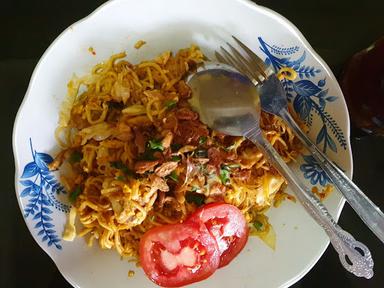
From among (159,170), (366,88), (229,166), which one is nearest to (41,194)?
(159,170)

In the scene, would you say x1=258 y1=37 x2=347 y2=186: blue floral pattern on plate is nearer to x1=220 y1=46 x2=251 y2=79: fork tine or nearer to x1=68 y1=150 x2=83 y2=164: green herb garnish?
x1=220 y1=46 x2=251 y2=79: fork tine

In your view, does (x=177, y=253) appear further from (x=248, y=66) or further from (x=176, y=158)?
(x=248, y=66)

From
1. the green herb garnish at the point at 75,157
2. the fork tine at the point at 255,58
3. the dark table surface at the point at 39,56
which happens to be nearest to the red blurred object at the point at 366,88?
the dark table surface at the point at 39,56

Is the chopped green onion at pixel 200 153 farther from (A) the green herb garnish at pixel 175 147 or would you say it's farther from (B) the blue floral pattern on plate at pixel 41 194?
(B) the blue floral pattern on plate at pixel 41 194

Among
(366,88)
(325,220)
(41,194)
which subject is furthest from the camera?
(366,88)

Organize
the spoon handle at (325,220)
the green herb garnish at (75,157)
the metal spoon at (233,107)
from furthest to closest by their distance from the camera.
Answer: the green herb garnish at (75,157), the metal spoon at (233,107), the spoon handle at (325,220)

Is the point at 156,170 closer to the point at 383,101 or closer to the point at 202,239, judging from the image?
the point at 202,239

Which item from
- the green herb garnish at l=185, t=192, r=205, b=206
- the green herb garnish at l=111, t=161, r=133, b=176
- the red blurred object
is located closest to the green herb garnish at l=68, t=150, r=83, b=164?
the green herb garnish at l=111, t=161, r=133, b=176
